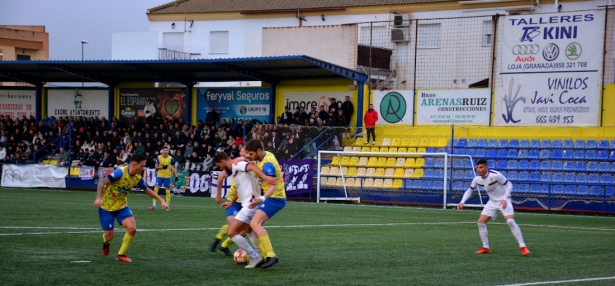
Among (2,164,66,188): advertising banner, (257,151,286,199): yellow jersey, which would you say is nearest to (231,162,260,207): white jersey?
(257,151,286,199): yellow jersey

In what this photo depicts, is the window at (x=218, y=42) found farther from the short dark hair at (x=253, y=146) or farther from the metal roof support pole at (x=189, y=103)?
the short dark hair at (x=253, y=146)

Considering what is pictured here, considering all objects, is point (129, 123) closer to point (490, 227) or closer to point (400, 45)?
point (400, 45)

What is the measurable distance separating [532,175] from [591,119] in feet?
14.0

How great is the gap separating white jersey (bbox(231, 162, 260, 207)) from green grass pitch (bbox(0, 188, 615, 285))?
1.02 metres

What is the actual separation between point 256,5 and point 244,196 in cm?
4828

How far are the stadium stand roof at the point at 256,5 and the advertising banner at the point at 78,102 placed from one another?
58.7 feet

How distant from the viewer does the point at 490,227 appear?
1883 cm

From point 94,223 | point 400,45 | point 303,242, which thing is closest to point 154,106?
point 400,45

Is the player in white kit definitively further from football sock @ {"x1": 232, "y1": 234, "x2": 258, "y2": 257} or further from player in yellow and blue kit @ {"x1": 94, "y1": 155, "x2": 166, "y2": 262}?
player in yellow and blue kit @ {"x1": 94, "y1": 155, "x2": 166, "y2": 262}

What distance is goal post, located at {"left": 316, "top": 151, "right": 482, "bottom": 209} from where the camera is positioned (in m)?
28.6

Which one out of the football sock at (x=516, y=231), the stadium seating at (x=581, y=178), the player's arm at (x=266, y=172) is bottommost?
the stadium seating at (x=581, y=178)

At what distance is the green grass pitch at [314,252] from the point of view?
9609 millimetres

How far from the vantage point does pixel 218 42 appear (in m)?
59.6

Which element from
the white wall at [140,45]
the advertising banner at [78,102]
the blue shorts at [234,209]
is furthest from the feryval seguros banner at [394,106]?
the white wall at [140,45]
